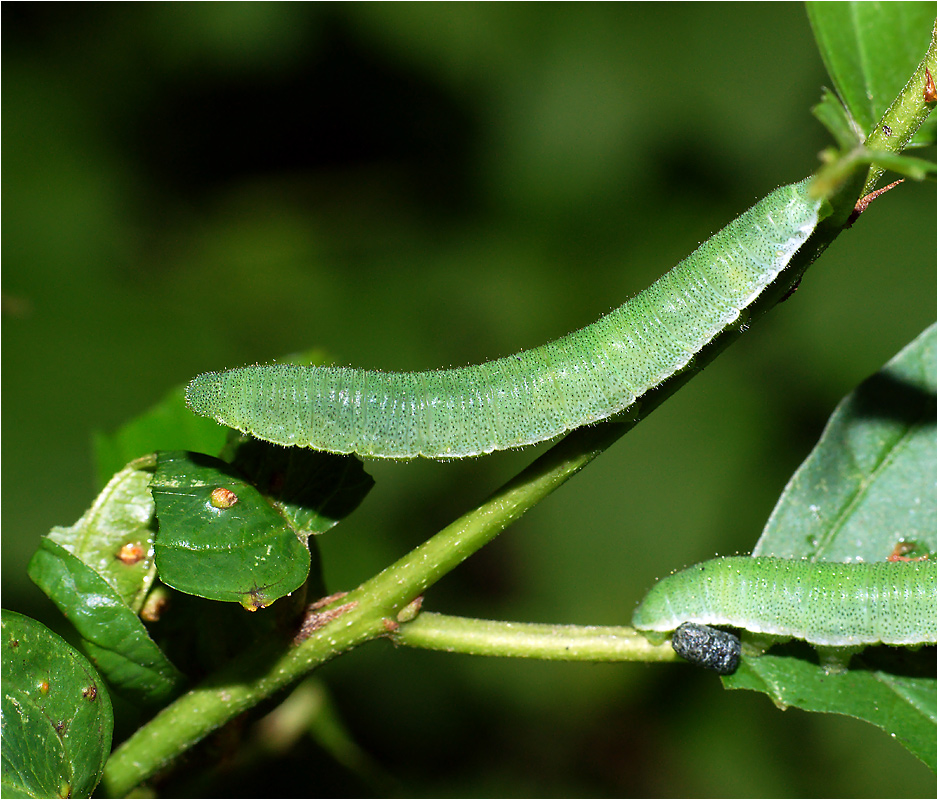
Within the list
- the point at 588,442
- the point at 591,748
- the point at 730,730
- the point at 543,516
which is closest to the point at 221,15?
the point at 543,516

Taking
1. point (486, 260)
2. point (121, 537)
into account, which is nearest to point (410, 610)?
point (121, 537)

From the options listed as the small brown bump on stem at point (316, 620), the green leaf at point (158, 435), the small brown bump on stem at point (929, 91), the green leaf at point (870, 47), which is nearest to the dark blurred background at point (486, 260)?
the green leaf at point (158, 435)

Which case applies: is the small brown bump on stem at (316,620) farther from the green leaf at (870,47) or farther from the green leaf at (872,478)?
the green leaf at (870,47)

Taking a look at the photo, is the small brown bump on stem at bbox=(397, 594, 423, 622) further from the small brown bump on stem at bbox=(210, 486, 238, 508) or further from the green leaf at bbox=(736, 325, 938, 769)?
the green leaf at bbox=(736, 325, 938, 769)

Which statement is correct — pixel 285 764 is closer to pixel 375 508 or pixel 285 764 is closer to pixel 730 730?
pixel 375 508

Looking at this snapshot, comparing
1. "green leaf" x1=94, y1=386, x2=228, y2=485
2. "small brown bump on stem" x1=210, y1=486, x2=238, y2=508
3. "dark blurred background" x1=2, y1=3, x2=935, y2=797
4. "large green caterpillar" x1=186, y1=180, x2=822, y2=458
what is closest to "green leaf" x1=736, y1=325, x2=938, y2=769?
"large green caterpillar" x1=186, y1=180, x2=822, y2=458
